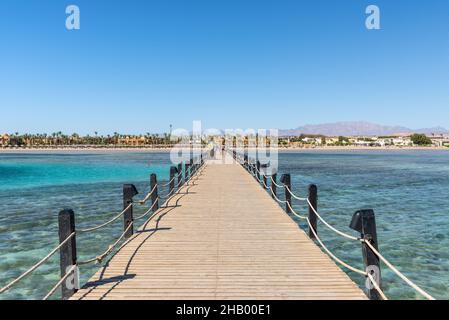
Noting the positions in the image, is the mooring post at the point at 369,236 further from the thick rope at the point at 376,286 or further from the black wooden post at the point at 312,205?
the black wooden post at the point at 312,205

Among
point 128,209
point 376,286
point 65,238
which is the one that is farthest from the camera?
point 128,209

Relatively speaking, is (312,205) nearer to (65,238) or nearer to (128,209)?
(128,209)

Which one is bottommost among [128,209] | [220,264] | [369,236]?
[220,264]

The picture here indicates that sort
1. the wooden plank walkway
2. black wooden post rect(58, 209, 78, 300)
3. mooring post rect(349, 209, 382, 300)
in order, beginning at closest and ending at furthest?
mooring post rect(349, 209, 382, 300), the wooden plank walkway, black wooden post rect(58, 209, 78, 300)

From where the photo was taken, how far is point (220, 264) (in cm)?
693

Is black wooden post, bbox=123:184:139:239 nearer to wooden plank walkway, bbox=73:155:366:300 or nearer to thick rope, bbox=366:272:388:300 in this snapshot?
wooden plank walkway, bbox=73:155:366:300

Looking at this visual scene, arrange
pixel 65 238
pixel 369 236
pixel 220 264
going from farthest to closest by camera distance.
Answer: pixel 220 264 → pixel 65 238 → pixel 369 236

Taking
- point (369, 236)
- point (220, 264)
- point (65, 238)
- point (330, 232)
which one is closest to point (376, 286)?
point (369, 236)

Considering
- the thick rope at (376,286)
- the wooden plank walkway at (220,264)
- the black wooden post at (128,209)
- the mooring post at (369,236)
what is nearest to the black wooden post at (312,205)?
the wooden plank walkway at (220,264)

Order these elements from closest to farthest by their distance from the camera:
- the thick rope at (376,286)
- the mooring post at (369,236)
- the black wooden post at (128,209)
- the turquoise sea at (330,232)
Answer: the thick rope at (376,286), the mooring post at (369,236), the black wooden post at (128,209), the turquoise sea at (330,232)

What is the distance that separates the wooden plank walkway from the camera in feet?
18.5

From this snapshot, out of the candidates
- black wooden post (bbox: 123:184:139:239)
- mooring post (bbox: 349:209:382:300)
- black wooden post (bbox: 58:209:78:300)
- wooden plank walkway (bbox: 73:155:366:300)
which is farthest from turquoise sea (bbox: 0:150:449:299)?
mooring post (bbox: 349:209:382:300)

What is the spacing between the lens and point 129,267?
6.75m

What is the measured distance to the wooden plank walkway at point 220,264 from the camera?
5637mm
